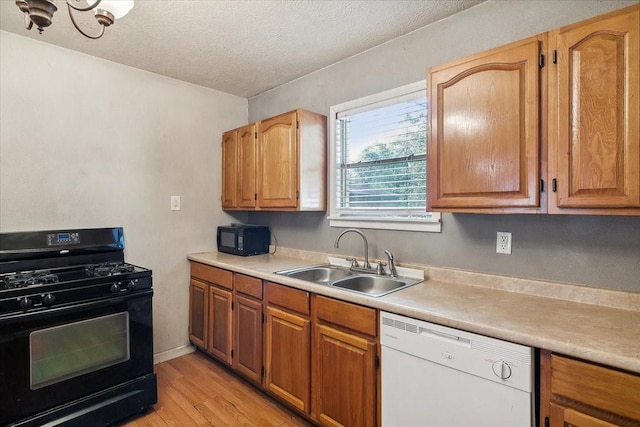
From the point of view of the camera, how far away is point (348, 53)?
248 cm

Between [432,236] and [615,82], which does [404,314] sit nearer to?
[432,236]

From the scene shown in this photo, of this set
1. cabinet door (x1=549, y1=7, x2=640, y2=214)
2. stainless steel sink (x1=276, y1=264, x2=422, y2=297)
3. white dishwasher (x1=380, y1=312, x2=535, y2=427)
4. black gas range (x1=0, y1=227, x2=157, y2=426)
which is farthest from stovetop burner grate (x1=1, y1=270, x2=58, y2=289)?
cabinet door (x1=549, y1=7, x2=640, y2=214)

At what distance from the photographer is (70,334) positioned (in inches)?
75.8

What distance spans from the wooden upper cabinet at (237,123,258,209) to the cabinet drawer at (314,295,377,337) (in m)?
1.30

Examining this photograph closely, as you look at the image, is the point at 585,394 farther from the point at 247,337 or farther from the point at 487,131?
the point at 247,337

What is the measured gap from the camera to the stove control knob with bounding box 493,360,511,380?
120 centimetres

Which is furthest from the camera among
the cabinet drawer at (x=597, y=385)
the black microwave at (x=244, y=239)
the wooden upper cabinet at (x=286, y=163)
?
the black microwave at (x=244, y=239)

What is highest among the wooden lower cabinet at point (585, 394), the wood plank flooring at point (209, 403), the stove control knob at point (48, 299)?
the stove control knob at point (48, 299)

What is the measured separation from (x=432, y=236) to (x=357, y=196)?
70 centimetres

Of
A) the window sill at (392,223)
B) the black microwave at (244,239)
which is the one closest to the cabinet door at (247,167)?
the black microwave at (244,239)

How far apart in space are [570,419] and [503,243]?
34.3 inches

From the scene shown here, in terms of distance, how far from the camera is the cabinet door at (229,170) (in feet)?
10.1

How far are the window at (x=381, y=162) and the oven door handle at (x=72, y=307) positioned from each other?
145cm

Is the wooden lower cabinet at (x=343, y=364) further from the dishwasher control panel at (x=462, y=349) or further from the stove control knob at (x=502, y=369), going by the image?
the stove control knob at (x=502, y=369)
